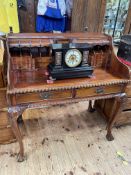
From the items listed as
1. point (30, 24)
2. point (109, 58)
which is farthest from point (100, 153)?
point (30, 24)

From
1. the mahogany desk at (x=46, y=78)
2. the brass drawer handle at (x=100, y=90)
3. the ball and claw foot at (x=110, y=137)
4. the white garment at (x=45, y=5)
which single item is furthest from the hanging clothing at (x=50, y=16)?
the ball and claw foot at (x=110, y=137)

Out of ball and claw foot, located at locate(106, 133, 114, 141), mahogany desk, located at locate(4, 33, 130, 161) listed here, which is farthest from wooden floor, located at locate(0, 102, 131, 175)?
mahogany desk, located at locate(4, 33, 130, 161)

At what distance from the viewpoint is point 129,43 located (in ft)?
5.83

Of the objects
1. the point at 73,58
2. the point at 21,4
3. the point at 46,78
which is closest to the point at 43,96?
the point at 46,78

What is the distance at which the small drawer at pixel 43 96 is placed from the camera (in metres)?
1.24

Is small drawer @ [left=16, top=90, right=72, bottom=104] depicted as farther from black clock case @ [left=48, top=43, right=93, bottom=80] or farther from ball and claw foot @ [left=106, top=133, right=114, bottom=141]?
ball and claw foot @ [left=106, top=133, right=114, bottom=141]

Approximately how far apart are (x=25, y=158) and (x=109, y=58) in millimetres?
1312

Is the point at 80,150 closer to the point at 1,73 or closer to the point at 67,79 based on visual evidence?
the point at 67,79

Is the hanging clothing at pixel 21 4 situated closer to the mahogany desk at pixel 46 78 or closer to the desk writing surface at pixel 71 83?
the mahogany desk at pixel 46 78

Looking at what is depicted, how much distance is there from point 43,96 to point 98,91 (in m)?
0.49

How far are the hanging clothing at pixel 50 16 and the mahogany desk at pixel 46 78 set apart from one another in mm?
621

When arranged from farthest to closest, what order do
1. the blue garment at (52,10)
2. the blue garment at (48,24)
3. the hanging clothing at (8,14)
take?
1. the blue garment at (48,24)
2. the blue garment at (52,10)
3. the hanging clothing at (8,14)

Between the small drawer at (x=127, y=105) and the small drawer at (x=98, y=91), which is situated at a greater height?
the small drawer at (x=98, y=91)

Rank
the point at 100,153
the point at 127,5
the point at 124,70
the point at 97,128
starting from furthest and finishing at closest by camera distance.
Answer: the point at 127,5 < the point at 97,128 < the point at 100,153 < the point at 124,70
